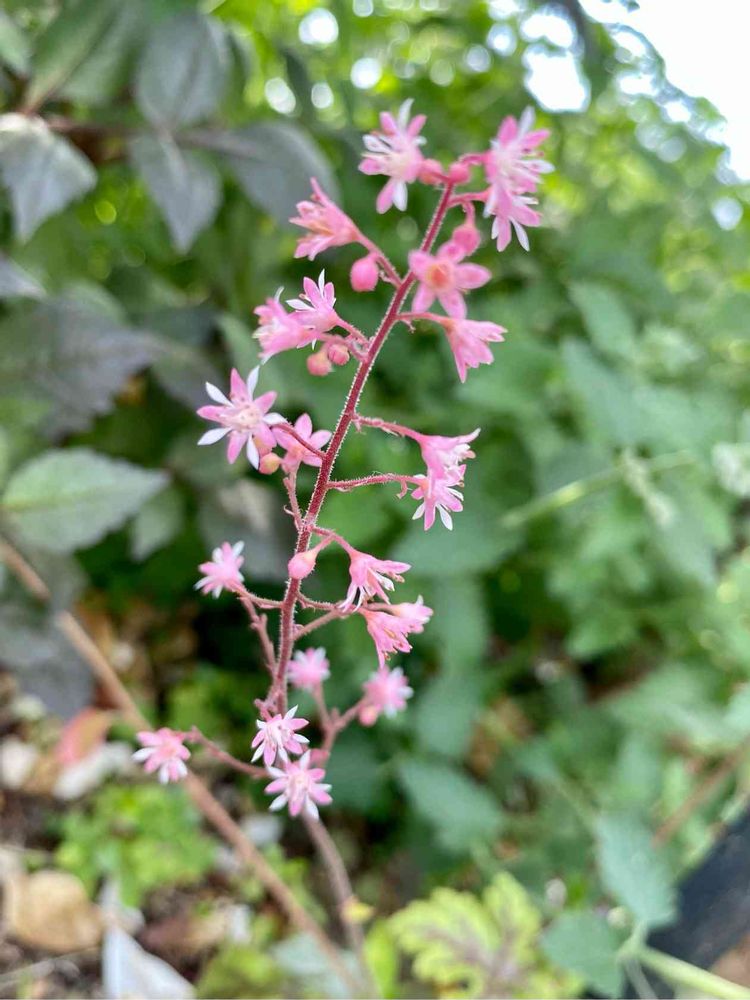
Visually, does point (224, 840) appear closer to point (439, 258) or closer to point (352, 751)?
point (352, 751)

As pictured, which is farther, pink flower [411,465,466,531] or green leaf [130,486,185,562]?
green leaf [130,486,185,562]

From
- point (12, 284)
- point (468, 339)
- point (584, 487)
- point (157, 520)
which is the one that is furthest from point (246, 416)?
point (584, 487)

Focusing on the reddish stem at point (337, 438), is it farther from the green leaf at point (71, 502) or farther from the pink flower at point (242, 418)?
the green leaf at point (71, 502)

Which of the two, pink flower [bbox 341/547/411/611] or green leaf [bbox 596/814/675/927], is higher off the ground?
pink flower [bbox 341/547/411/611]

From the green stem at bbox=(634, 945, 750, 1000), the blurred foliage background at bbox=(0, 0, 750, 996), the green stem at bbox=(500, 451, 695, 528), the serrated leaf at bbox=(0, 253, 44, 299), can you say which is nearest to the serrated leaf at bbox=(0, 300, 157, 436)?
the blurred foliage background at bbox=(0, 0, 750, 996)

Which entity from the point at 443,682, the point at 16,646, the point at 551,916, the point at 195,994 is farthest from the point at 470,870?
the point at 16,646

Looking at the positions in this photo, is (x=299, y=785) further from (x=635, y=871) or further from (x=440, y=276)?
(x=635, y=871)

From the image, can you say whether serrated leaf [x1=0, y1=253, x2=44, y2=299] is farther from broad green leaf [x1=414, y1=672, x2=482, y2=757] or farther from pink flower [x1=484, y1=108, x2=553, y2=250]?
broad green leaf [x1=414, y1=672, x2=482, y2=757]
